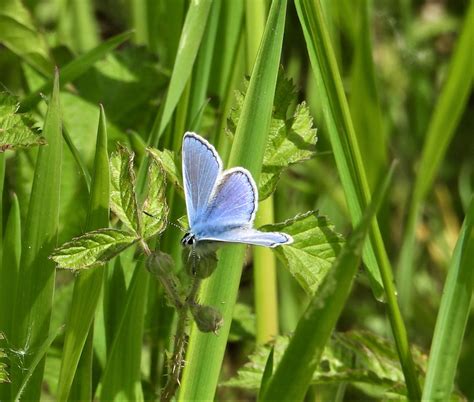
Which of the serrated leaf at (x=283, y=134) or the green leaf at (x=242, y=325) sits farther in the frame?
the green leaf at (x=242, y=325)

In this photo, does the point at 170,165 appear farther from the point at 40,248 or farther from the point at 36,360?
the point at 36,360

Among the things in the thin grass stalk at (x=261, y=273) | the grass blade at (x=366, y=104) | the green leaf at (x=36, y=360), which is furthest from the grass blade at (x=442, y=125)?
the green leaf at (x=36, y=360)

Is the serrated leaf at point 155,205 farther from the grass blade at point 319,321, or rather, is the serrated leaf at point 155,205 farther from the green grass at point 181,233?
the grass blade at point 319,321

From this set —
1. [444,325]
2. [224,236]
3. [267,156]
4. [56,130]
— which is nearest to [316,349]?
[224,236]

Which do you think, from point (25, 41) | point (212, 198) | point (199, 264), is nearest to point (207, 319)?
point (199, 264)

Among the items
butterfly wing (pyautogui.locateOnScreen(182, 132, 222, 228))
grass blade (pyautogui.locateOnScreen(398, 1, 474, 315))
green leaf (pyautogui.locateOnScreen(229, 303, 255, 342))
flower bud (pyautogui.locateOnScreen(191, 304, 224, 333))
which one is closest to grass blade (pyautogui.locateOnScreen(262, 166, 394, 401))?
flower bud (pyautogui.locateOnScreen(191, 304, 224, 333))

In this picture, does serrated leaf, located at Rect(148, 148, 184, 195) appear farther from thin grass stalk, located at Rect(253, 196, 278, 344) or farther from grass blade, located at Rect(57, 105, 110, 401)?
thin grass stalk, located at Rect(253, 196, 278, 344)
